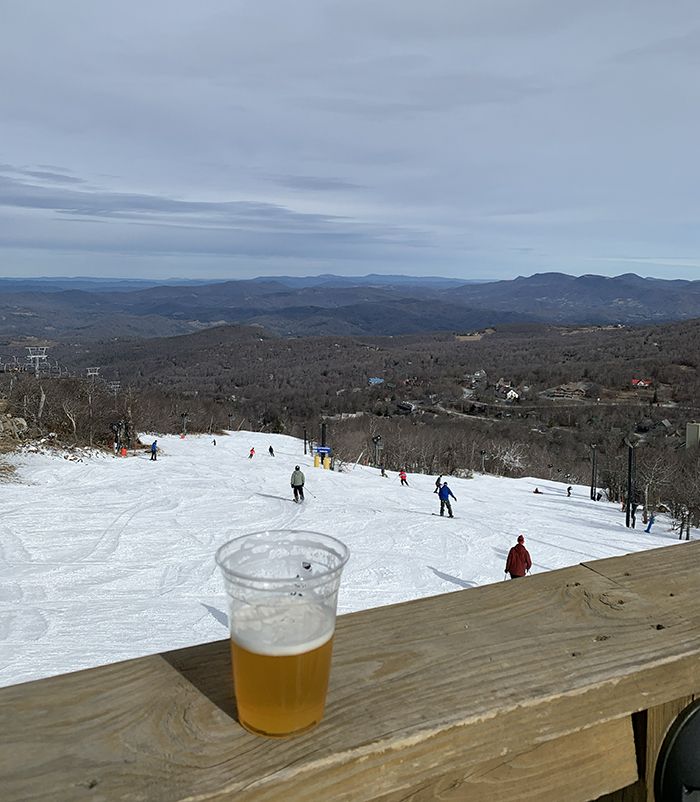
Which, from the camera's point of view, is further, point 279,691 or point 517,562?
point 517,562

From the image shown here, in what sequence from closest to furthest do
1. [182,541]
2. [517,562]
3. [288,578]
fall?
1. [288,578]
2. [517,562]
3. [182,541]

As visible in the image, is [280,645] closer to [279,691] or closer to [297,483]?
[279,691]

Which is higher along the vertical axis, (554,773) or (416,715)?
(416,715)

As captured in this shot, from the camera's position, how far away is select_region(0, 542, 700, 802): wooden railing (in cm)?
78

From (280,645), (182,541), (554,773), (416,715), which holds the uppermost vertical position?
(280,645)

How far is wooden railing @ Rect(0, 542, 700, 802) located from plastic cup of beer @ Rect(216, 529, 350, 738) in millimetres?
32

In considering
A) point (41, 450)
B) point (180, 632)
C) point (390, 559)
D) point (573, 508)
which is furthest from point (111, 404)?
point (180, 632)

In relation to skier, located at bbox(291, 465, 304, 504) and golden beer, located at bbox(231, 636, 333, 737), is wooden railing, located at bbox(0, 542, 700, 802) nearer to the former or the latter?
golden beer, located at bbox(231, 636, 333, 737)

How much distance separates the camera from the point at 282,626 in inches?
33.5

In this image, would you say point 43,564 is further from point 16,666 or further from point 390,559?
point 390,559

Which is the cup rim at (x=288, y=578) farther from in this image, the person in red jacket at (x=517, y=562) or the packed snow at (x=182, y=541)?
the person in red jacket at (x=517, y=562)

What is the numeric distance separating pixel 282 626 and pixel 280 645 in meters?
0.03

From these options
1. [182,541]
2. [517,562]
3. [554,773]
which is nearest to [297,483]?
[182,541]

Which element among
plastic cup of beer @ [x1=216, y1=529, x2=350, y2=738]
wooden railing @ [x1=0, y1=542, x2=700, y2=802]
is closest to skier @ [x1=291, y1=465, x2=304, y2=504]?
wooden railing @ [x1=0, y1=542, x2=700, y2=802]
